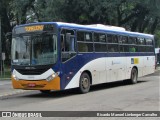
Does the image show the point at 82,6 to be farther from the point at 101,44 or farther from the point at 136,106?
the point at 136,106

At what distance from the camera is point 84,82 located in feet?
58.1

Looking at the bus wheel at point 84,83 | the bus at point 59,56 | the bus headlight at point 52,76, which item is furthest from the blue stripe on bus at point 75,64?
the bus wheel at point 84,83

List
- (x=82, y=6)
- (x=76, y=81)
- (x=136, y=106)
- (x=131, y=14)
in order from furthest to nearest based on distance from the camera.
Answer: (x=131, y=14), (x=82, y=6), (x=76, y=81), (x=136, y=106)

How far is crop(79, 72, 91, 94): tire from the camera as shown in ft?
57.2

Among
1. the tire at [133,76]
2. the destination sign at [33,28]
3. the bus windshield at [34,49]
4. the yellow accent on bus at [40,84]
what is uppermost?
the destination sign at [33,28]

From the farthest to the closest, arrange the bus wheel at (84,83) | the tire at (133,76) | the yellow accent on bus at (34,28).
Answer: the tire at (133,76) → the bus wheel at (84,83) → the yellow accent on bus at (34,28)

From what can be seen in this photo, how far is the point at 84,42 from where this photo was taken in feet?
59.2

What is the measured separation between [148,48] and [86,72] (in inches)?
353

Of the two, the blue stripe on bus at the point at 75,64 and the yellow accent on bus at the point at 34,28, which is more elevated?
the yellow accent on bus at the point at 34,28

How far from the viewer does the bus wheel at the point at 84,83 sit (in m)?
17.4

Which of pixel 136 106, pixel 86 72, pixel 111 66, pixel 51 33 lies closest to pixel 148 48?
pixel 111 66

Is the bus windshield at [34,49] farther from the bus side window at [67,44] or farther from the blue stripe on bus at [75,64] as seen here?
the blue stripe on bus at [75,64]

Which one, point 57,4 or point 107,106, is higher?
point 57,4

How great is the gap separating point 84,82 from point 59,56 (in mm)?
2274
